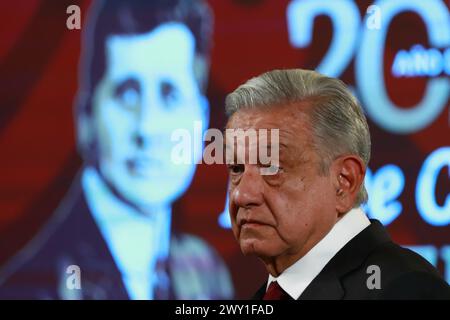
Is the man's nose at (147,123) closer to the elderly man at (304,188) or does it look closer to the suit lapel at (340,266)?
the elderly man at (304,188)

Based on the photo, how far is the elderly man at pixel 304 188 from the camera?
1472 mm

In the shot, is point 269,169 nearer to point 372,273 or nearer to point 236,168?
point 236,168

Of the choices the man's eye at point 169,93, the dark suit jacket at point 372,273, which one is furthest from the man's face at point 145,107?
the dark suit jacket at point 372,273

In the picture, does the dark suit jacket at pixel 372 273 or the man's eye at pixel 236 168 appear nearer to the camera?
the dark suit jacket at pixel 372 273

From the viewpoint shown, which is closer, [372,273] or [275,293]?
[372,273]

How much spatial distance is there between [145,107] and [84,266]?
49 cm

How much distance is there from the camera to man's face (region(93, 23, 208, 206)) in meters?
2.50

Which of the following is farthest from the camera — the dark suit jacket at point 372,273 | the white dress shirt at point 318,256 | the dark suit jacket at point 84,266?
the dark suit jacket at point 84,266

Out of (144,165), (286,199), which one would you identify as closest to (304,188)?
(286,199)

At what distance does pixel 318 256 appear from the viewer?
1.47 meters

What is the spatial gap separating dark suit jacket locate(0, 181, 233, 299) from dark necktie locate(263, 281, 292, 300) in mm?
981

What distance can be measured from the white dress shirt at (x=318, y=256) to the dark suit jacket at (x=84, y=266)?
102cm

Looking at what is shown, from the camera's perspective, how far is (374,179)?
2535mm
